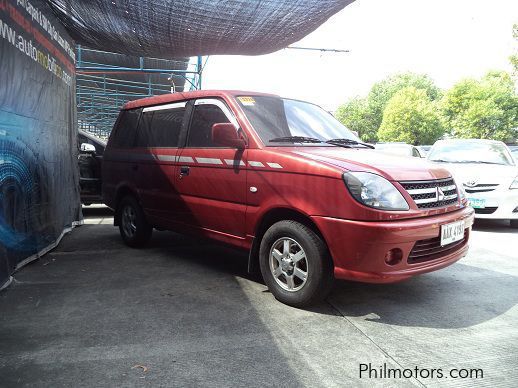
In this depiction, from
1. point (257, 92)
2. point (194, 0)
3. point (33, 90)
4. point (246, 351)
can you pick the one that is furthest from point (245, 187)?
point (33, 90)

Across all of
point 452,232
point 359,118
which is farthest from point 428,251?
point 359,118

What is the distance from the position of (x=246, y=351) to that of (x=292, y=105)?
2.60m

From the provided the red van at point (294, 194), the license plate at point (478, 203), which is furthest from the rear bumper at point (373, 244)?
the license plate at point (478, 203)

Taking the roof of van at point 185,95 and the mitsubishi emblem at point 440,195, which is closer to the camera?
the mitsubishi emblem at point 440,195

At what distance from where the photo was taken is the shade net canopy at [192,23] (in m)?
4.84

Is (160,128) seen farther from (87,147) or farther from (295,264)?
(87,147)

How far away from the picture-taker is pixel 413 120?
56125 millimetres

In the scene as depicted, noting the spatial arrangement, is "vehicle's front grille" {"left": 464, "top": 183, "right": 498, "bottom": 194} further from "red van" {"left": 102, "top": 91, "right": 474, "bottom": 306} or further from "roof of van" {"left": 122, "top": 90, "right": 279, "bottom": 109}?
"roof of van" {"left": 122, "top": 90, "right": 279, "bottom": 109}

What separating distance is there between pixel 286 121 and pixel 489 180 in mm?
4406

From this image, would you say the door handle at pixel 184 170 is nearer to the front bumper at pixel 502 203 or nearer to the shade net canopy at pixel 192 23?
the shade net canopy at pixel 192 23

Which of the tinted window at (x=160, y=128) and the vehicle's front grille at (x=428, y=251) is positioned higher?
the tinted window at (x=160, y=128)

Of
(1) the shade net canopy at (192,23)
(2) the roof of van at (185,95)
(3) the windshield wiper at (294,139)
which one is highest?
(1) the shade net canopy at (192,23)

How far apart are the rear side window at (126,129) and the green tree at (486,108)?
41085 mm

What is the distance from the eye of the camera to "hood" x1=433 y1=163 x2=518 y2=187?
6785mm
